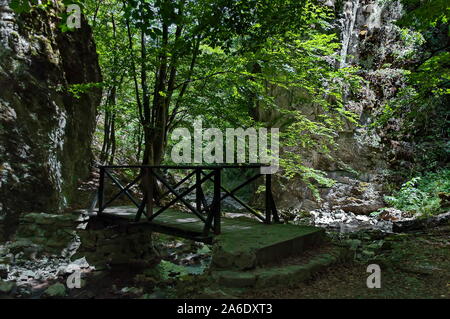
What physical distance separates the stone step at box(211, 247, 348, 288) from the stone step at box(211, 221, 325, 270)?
0.36 feet

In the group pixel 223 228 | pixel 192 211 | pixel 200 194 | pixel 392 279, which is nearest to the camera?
pixel 392 279

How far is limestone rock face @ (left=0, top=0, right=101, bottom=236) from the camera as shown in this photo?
5.84m

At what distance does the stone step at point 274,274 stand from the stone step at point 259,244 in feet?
0.36

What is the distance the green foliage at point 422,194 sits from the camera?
28.6 ft

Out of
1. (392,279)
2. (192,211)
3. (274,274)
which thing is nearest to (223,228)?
(192,211)

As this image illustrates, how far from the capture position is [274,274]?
10.8ft

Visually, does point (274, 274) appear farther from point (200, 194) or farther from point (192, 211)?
point (200, 194)

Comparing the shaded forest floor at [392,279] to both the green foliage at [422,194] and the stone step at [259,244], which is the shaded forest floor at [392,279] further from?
the green foliage at [422,194]

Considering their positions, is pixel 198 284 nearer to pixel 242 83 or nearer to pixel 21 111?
pixel 242 83

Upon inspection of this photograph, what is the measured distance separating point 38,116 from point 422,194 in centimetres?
1076

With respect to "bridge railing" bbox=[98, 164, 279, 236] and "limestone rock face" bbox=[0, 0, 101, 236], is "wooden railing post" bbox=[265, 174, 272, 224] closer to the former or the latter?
"bridge railing" bbox=[98, 164, 279, 236]

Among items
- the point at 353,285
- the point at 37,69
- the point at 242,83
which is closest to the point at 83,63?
the point at 37,69

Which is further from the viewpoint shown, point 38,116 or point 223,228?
point 38,116

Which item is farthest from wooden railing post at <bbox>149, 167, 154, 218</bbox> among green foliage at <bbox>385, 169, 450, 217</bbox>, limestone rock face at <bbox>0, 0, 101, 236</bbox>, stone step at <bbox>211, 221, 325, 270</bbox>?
green foliage at <bbox>385, 169, 450, 217</bbox>
